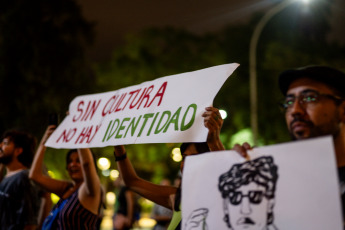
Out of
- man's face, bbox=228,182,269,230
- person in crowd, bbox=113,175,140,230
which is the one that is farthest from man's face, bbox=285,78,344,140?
person in crowd, bbox=113,175,140,230

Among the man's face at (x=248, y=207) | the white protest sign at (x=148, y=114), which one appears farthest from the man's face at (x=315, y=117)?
the white protest sign at (x=148, y=114)

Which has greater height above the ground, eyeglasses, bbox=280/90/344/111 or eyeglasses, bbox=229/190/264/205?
eyeglasses, bbox=280/90/344/111

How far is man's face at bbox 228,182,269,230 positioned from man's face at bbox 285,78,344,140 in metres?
0.38

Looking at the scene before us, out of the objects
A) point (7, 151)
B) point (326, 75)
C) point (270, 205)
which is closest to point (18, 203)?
point (7, 151)

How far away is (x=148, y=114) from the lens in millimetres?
3031

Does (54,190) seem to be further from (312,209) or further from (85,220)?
(312,209)

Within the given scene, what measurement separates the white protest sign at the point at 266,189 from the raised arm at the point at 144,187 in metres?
1.30

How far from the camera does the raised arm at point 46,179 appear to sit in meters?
4.13

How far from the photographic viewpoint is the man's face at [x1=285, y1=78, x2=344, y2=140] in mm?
2168

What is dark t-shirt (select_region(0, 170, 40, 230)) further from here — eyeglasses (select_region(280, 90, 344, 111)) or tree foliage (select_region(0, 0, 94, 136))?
tree foliage (select_region(0, 0, 94, 136))

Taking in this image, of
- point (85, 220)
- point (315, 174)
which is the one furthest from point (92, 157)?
point (315, 174)

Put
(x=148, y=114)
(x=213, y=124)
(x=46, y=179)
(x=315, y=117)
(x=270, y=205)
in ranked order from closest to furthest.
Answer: (x=270, y=205)
(x=315, y=117)
(x=213, y=124)
(x=148, y=114)
(x=46, y=179)

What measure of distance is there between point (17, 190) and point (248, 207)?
10.4ft

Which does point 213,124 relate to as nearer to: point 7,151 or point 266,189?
point 266,189
